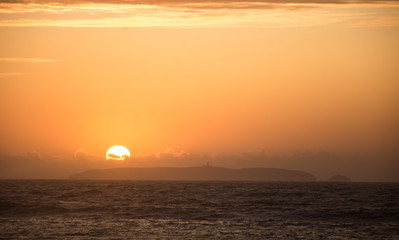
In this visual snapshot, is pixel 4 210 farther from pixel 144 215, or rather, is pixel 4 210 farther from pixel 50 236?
pixel 50 236

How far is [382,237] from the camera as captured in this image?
31953 millimetres

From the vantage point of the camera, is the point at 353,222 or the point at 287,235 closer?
the point at 287,235

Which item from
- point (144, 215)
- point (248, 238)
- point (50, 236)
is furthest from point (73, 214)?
point (248, 238)

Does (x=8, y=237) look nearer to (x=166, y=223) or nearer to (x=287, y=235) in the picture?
(x=166, y=223)

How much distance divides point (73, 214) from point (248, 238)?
67.8 ft

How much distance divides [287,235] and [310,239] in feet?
5.79

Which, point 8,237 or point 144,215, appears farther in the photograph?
point 144,215

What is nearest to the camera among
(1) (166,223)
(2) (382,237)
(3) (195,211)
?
(2) (382,237)

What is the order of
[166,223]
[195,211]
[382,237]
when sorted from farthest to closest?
[195,211] → [166,223] → [382,237]

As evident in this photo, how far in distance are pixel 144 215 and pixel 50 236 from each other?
48.3ft

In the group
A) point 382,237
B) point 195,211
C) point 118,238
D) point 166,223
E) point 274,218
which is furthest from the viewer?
A: point 195,211

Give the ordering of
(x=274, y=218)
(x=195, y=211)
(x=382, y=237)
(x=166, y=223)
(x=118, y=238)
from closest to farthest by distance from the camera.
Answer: (x=118, y=238) → (x=382, y=237) → (x=166, y=223) → (x=274, y=218) → (x=195, y=211)

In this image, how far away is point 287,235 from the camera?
3175 cm

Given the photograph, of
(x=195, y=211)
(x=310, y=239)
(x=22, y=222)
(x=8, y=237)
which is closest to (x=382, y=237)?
(x=310, y=239)
